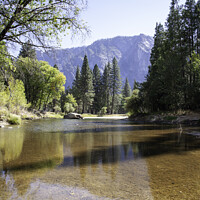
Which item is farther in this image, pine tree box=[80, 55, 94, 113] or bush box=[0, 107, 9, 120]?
pine tree box=[80, 55, 94, 113]

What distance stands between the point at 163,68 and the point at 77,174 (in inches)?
1012

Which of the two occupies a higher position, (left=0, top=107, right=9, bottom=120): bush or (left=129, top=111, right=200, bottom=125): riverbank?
(left=0, top=107, right=9, bottom=120): bush

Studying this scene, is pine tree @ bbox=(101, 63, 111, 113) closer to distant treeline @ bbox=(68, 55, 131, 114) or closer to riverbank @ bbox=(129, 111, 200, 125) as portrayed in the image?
distant treeline @ bbox=(68, 55, 131, 114)

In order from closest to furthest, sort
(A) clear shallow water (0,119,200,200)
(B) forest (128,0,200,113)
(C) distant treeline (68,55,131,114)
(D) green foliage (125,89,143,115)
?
(A) clear shallow water (0,119,200,200), (B) forest (128,0,200,113), (D) green foliage (125,89,143,115), (C) distant treeline (68,55,131,114)

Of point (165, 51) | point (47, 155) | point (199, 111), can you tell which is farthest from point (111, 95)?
point (47, 155)

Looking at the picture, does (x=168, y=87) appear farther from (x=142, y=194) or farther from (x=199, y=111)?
(x=142, y=194)

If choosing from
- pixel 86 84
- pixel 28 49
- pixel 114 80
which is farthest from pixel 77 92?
pixel 28 49

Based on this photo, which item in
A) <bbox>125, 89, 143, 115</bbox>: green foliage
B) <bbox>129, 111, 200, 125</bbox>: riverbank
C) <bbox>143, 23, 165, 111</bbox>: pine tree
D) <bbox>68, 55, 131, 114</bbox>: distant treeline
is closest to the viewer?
<bbox>129, 111, 200, 125</bbox>: riverbank

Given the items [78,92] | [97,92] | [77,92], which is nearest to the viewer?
[78,92]

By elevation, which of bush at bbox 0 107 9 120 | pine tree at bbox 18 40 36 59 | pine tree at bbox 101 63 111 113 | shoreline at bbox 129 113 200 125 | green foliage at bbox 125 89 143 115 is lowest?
shoreline at bbox 129 113 200 125

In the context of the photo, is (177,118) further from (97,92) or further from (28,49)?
(97,92)

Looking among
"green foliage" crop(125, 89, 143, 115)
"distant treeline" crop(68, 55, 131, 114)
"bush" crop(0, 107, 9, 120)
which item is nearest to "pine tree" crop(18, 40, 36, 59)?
"bush" crop(0, 107, 9, 120)

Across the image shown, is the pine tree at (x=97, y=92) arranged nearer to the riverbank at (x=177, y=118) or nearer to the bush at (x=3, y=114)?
the riverbank at (x=177, y=118)

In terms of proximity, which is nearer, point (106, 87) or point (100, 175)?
point (100, 175)
